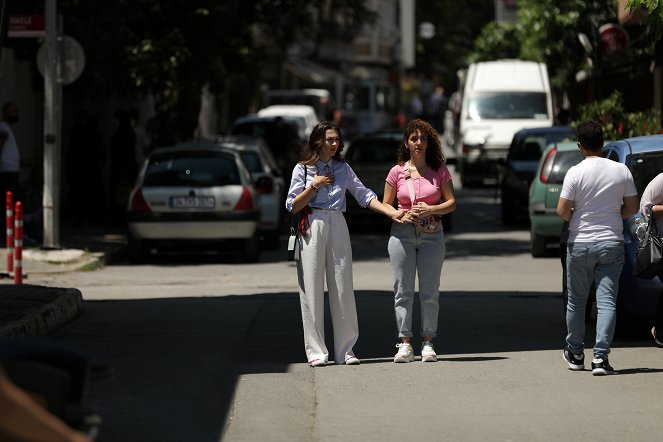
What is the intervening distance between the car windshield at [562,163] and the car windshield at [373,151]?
17.6 ft

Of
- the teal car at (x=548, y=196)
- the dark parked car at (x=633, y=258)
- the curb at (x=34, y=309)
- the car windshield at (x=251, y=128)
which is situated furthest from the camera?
the car windshield at (x=251, y=128)

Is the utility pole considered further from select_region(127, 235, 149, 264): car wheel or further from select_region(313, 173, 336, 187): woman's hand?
select_region(313, 173, 336, 187): woman's hand

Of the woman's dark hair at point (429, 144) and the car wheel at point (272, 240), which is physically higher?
the woman's dark hair at point (429, 144)

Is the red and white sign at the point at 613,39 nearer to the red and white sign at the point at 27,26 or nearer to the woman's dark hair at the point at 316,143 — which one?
the red and white sign at the point at 27,26

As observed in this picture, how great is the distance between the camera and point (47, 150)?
1956cm

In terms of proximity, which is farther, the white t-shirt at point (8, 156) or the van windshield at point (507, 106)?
the van windshield at point (507, 106)

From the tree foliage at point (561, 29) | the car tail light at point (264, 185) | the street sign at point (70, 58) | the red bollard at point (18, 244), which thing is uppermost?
the tree foliage at point (561, 29)

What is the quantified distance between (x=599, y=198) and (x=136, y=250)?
10.6 m

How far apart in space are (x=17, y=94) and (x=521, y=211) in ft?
28.5

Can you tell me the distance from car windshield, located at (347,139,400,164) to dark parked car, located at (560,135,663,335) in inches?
487

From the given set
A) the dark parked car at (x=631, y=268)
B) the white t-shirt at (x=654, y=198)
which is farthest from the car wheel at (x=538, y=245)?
the white t-shirt at (x=654, y=198)

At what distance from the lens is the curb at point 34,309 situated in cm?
1170

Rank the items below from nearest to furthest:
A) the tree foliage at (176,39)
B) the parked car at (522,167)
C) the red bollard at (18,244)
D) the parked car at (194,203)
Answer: the red bollard at (18,244)
the parked car at (194,203)
the tree foliage at (176,39)
the parked car at (522,167)

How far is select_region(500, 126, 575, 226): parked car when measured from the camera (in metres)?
25.5
